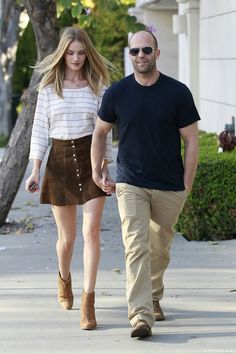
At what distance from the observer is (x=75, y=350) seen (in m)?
5.85

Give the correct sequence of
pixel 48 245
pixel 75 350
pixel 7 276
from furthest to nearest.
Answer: pixel 48 245 → pixel 7 276 → pixel 75 350

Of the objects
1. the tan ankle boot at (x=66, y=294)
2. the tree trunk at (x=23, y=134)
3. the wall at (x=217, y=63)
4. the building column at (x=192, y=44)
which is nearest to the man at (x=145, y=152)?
the tan ankle boot at (x=66, y=294)

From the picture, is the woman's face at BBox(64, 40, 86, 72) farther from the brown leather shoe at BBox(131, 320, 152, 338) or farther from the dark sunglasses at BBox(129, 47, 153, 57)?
the brown leather shoe at BBox(131, 320, 152, 338)

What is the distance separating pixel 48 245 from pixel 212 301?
3.00 m

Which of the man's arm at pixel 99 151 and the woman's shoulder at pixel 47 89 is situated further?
the woman's shoulder at pixel 47 89

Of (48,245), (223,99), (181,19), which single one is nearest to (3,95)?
(181,19)

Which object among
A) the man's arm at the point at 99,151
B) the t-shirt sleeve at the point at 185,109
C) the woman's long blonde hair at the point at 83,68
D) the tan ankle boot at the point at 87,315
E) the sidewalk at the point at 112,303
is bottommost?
the sidewalk at the point at 112,303

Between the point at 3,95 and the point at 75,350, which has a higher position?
the point at 75,350

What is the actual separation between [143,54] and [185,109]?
0.43 meters

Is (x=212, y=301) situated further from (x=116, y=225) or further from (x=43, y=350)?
(x=116, y=225)

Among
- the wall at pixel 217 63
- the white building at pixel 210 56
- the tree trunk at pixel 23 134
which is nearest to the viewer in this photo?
the tree trunk at pixel 23 134

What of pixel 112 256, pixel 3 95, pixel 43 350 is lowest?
pixel 3 95

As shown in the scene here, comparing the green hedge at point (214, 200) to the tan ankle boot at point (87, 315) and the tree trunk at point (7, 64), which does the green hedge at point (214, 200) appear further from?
the tree trunk at point (7, 64)

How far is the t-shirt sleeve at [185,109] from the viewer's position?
595cm
